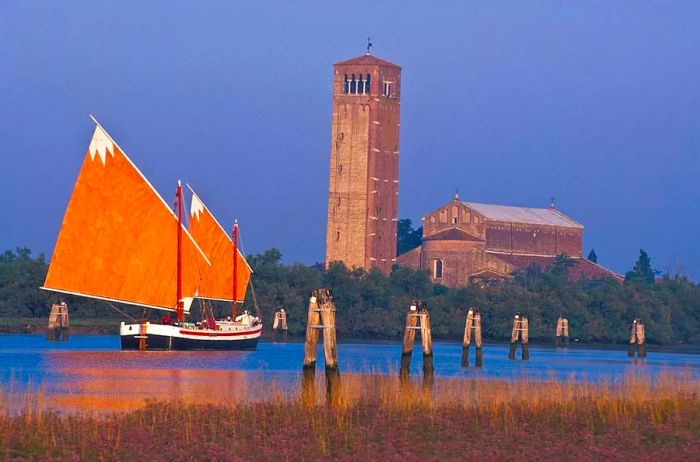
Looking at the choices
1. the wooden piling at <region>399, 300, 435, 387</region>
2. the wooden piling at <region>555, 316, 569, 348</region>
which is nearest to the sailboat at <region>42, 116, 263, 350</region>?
the wooden piling at <region>399, 300, 435, 387</region>

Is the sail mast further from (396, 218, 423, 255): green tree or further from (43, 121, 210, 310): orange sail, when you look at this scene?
(396, 218, 423, 255): green tree

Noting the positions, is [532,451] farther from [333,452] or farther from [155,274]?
[155,274]

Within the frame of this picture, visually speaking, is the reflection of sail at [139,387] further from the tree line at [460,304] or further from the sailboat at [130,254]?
the tree line at [460,304]

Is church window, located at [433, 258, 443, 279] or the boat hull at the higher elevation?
church window, located at [433, 258, 443, 279]

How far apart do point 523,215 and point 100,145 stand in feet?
284

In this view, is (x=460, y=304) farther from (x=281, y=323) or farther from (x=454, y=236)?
(x=454, y=236)

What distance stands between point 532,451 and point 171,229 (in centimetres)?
3934

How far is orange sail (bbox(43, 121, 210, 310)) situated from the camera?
53.2 meters

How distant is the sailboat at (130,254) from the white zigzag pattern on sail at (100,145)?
0.03 m

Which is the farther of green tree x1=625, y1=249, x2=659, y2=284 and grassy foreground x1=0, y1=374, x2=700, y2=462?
green tree x1=625, y1=249, x2=659, y2=284

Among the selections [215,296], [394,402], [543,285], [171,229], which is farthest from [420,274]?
[394,402]

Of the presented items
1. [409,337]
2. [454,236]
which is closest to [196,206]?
[409,337]

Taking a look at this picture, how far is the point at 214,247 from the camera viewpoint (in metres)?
68.1

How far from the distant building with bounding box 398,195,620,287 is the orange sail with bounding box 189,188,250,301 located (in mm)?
55183
